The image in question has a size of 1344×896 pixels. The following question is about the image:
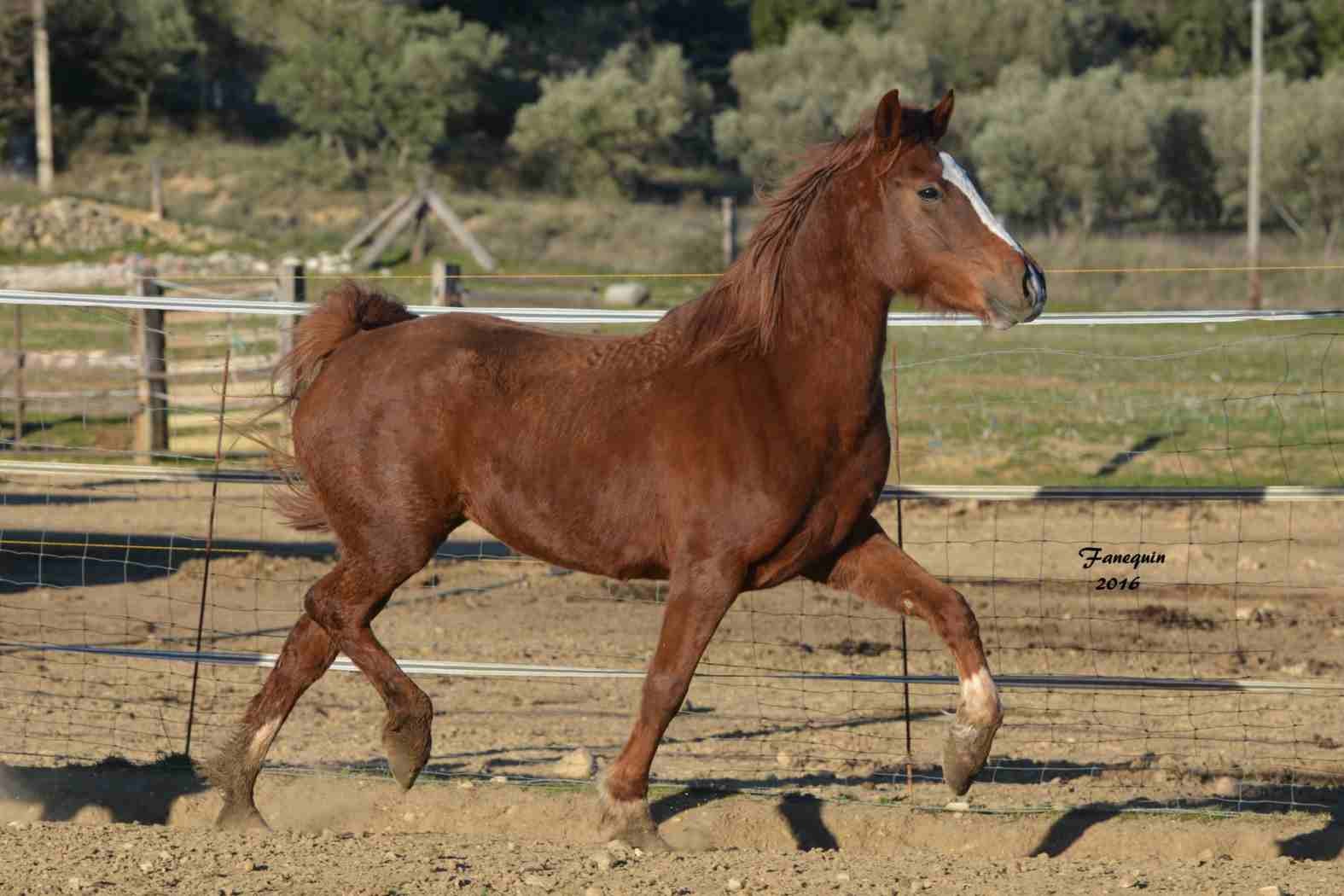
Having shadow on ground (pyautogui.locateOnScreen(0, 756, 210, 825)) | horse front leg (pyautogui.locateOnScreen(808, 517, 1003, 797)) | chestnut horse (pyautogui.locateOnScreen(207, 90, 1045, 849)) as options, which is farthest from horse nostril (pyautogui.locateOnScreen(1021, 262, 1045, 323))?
shadow on ground (pyautogui.locateOnScreen(0, 756, 210, 825))

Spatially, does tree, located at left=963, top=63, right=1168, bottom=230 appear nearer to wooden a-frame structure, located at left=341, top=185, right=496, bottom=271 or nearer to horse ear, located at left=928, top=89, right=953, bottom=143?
wooden a-frame structure, located at left=341, top=185, right=496, bottom=271

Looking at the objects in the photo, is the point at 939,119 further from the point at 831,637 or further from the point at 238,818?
the point at 831,637

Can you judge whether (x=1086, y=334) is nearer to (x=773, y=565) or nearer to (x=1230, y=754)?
(x=1230, y=754)

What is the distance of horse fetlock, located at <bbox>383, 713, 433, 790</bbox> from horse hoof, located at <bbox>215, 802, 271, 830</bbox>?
1.82ft

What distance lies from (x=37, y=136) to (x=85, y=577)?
119 ft

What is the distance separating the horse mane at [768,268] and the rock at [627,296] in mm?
17966

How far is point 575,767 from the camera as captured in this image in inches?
258

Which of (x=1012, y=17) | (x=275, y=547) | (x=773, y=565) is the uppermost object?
(x=1012, y=17)

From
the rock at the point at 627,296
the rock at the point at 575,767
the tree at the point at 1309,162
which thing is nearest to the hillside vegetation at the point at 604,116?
the tree at the point at 1309,162

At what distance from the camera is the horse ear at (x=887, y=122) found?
15.8 ft

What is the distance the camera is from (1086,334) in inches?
862

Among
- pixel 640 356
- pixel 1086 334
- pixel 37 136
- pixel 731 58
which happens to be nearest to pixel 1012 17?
pixel 731 58

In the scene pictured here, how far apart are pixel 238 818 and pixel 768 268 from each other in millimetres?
2641

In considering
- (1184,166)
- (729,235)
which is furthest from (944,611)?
(1184,166)
